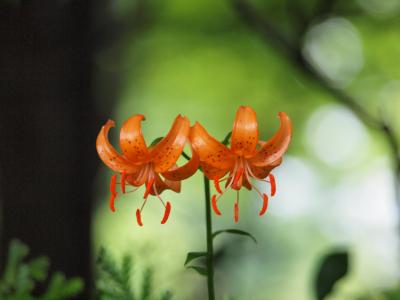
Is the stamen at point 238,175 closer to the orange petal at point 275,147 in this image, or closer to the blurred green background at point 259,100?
the orange petal at point 275,147

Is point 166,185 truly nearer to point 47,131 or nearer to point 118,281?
point 118,281

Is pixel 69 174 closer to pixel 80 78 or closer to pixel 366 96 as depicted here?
pixel 80 78

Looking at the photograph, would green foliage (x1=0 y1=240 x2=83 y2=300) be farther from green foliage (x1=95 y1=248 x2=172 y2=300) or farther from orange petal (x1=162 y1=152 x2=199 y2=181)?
orange petal (x1=162 y1=152 x2=199 y2=181)

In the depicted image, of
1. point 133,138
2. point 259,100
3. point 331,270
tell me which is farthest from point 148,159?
point 259,100

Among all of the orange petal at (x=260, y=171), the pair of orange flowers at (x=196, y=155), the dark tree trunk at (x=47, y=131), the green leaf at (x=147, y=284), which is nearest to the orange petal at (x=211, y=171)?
the pair of orange flowers at (x=196, y=155)

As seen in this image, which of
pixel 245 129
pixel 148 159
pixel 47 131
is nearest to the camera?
Answer: pixel 245 129

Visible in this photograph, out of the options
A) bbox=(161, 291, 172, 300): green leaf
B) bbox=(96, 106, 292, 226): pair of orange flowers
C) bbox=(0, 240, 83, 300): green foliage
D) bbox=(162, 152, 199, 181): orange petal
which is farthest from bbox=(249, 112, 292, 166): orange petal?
bbox=(0, 240, 83, 300): green foliage
